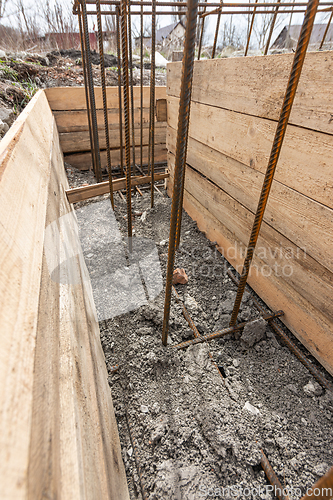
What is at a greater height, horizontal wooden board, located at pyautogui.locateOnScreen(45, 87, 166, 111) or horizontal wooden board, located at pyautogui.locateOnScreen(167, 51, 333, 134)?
horizontal wooden board, located at pyautogui.locateOnScreen(167, 51, 333, 134)

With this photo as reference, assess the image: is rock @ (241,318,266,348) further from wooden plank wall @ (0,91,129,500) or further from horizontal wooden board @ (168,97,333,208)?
wooden plank wall @ (0,91,129,500)

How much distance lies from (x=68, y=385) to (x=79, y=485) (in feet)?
0.67

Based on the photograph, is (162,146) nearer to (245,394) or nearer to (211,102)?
(211,102)

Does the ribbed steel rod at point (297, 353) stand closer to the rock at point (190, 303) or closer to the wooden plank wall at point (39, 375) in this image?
the rock at point (190, 303)

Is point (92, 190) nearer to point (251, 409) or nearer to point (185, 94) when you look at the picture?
point (185, 94)

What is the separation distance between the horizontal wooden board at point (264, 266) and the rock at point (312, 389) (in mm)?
126

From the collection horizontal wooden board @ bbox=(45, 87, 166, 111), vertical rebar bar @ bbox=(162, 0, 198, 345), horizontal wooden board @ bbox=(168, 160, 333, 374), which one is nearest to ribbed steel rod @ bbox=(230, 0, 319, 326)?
vertical rebar bar @ bbox=(162, 0, 198, 345)

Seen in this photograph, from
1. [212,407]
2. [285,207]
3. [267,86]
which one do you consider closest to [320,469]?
[212,407]

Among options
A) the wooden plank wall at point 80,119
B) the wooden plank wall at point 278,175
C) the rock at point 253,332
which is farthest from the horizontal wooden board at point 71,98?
the rock at point 253,332

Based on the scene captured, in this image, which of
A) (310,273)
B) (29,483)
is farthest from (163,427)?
(310,273)

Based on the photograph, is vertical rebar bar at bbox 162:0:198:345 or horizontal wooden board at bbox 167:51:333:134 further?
horizontal wooden board at bbox 167:51:333:134

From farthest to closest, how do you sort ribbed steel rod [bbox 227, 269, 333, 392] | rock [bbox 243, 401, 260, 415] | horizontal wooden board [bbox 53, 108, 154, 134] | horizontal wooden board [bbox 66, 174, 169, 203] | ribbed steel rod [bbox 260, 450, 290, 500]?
horizontal wooden board [bbox 53, 108, 154, 134], horizontal wooden board [bbox 66, 174, 169, 203], ribbed steel rod [bbox 227, 269, 333, 392], rock [bbox 243, 401, 260, 415], ribbed steel rod [bbox 260, 450, 290, 500]

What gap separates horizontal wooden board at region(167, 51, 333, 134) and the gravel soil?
122cm

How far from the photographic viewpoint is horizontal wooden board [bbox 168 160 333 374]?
1.50 m
